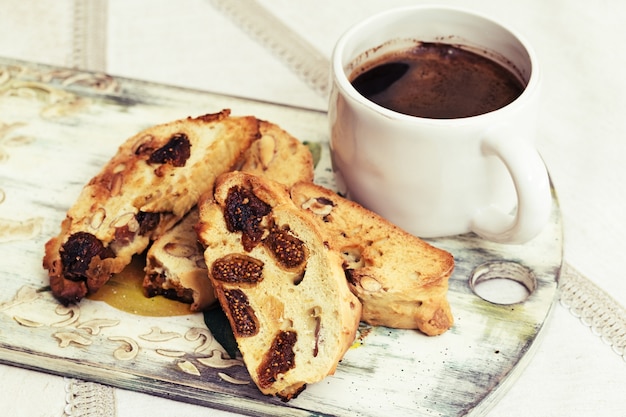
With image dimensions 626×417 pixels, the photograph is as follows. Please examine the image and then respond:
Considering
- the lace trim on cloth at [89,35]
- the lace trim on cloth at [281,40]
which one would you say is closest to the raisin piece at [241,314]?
the lace trim on cloth at [281,40]

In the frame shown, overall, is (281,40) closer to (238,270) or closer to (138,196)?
(138,196)

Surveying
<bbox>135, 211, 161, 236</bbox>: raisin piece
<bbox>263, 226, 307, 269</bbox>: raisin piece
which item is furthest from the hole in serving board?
<bbox>135, 211, 161, 236</bbox>: raisin piece

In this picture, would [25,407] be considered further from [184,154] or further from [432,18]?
[432,18]

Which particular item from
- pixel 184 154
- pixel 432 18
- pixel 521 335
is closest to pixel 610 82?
pixel 432 18

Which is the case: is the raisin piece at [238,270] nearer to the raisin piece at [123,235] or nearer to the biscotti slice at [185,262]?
the biscotti slice at [185,262]

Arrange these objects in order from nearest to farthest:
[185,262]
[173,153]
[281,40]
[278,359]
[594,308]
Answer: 1. [278,359]
2. [185,262]
3. [173,153]
4. [594,308]
5. [281,40]

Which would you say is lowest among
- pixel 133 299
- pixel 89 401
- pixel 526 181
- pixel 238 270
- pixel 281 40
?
pixel 89 401

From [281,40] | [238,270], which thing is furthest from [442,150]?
[281,40]

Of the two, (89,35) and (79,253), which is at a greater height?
(79,253)
